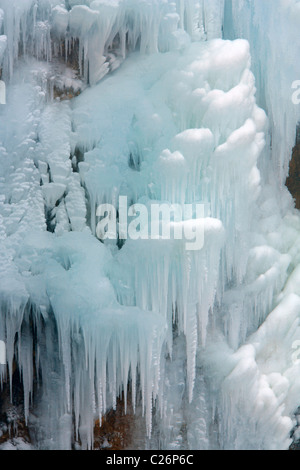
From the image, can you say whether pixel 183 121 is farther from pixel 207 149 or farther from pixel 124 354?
pixel 124 354

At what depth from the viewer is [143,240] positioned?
412cm

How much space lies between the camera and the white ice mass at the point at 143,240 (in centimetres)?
421

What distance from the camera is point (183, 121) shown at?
178 inches

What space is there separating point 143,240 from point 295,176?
1.98 meters

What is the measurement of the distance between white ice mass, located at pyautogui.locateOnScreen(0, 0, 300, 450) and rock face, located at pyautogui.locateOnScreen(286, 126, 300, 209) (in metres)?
0.58

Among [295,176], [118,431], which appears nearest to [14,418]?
[118,431]

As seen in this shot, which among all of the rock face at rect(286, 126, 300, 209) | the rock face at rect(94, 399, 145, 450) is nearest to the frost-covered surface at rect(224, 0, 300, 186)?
the rock face at rect(286, 126, 300, 209)

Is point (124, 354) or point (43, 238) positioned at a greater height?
point (43, 238)

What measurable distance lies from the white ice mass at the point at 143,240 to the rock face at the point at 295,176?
1.89ft

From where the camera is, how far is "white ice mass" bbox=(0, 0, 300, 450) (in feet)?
13.8

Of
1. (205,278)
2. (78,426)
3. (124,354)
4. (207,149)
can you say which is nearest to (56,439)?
(78,426)

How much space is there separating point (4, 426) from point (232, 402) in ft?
5.66

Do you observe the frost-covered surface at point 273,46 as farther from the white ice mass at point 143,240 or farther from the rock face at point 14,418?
the rock face at point 14,418

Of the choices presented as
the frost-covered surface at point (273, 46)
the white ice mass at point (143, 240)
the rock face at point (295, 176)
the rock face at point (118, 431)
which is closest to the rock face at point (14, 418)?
the white ice mass at point (143, 240)
